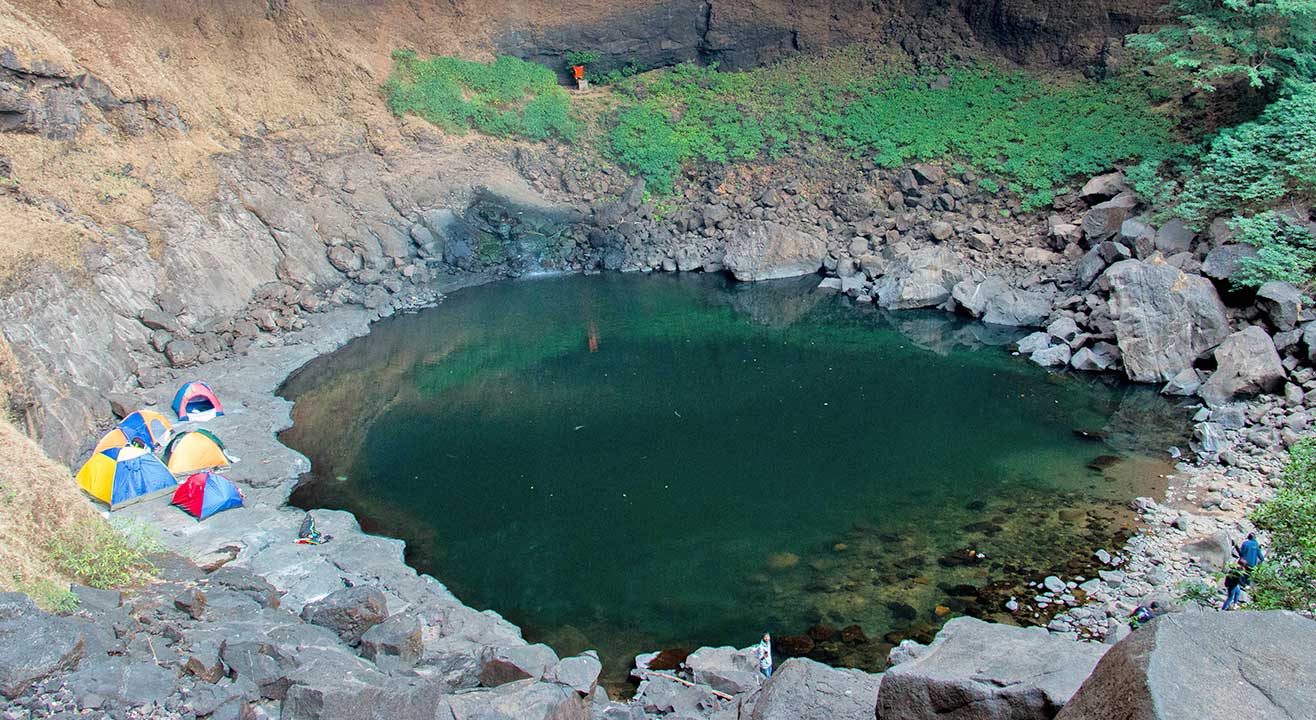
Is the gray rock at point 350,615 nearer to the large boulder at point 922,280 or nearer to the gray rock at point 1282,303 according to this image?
the gray rock at point 1282,303

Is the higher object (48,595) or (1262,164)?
(1262,164)

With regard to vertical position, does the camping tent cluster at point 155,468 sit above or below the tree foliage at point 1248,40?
below

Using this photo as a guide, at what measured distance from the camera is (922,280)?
2680 centimetres

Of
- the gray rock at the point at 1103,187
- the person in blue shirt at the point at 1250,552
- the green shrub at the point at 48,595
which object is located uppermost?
the gray rock at the point at 1103,187

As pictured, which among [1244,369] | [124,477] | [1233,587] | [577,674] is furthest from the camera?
[1244,369]

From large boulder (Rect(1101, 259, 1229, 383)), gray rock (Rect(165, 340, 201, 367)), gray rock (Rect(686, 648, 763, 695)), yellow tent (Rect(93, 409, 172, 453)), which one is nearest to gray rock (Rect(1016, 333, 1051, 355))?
large boulder (Rect(1101, 259, 1229, 383))

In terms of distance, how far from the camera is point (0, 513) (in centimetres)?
938

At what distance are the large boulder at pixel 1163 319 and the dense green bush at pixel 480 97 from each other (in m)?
20.3

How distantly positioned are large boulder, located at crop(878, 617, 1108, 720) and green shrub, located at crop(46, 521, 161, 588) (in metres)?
8.20

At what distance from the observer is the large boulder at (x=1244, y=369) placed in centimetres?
1812

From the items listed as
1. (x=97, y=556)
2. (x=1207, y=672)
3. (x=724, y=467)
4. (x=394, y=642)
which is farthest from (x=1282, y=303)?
(x=97, y=556)

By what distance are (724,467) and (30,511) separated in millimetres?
10919

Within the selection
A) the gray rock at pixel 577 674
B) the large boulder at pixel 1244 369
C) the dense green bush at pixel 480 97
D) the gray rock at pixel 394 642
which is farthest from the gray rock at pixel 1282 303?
the dense green bush at pixel 480 97

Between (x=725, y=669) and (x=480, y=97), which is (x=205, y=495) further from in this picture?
(x=480, y=97)
